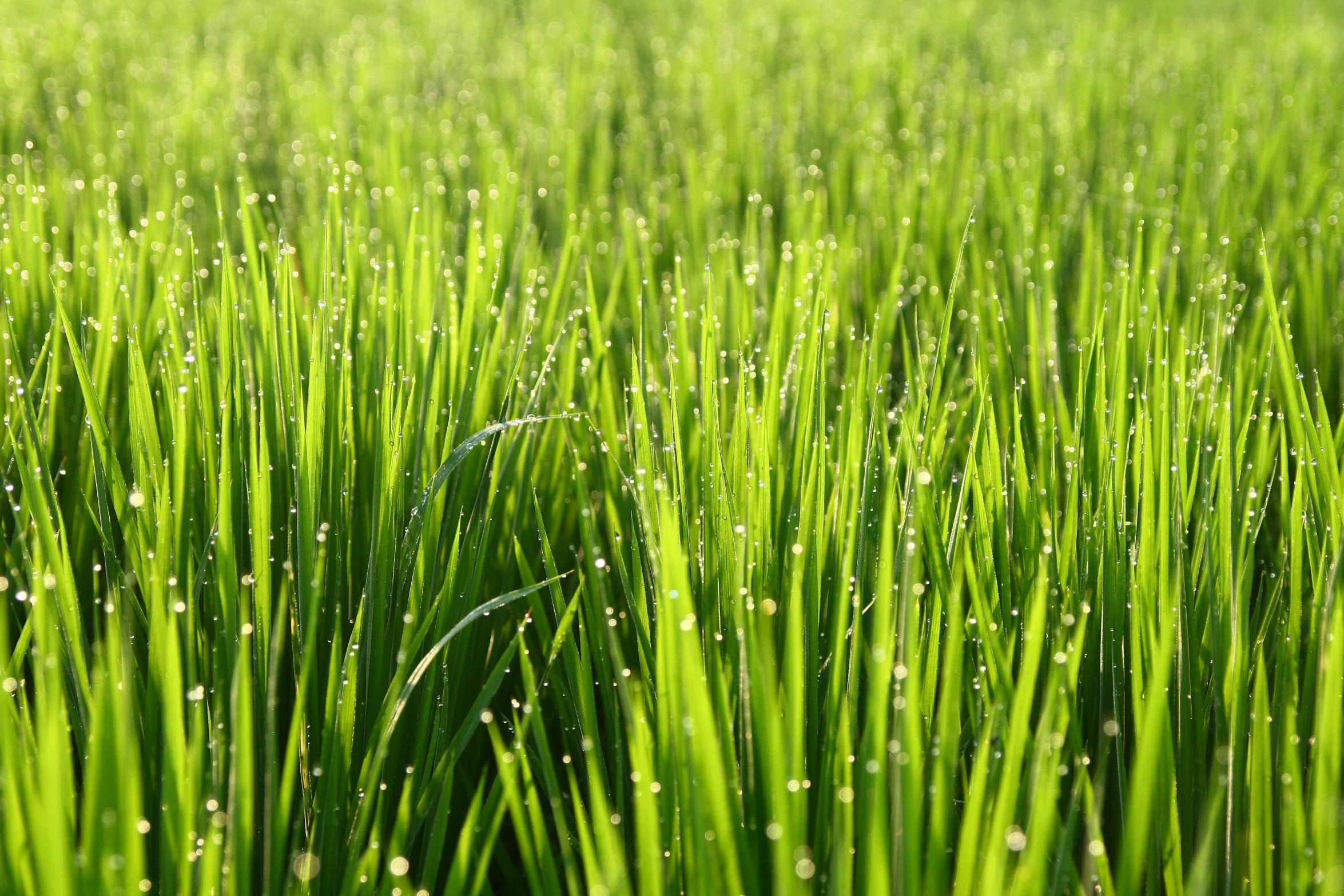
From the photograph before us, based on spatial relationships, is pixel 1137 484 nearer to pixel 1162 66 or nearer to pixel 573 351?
pixel 573 351

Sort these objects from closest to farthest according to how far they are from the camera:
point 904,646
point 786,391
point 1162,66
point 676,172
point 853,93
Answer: point 904,646, point 786,391, point 676,172, point 853,93, point 1162,66

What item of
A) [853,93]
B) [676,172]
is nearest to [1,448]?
[676,172]

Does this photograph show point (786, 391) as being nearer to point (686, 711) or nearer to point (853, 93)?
point (686, 711)

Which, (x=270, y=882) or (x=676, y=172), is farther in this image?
(x=676, y=172)

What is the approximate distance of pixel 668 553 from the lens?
0.61 meters

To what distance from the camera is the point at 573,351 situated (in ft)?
3.53

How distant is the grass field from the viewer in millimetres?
563

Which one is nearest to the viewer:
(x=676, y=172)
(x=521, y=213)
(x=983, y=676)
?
(x=983, y=676)

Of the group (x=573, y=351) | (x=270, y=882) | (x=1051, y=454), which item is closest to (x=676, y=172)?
(x=573, y=351)

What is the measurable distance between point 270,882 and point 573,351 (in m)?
0.61

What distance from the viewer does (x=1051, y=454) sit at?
920 mm

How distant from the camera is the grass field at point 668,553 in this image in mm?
563

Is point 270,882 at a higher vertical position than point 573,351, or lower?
lower

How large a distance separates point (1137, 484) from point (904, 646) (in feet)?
1.23
